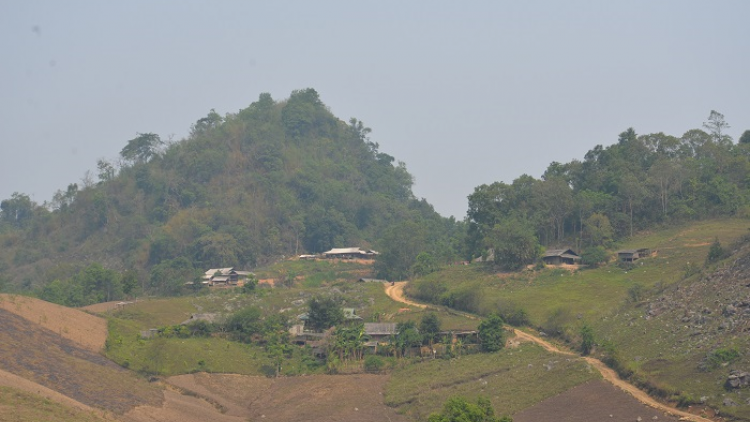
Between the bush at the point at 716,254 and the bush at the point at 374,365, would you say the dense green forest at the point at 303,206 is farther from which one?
the bush at the point at 374,365

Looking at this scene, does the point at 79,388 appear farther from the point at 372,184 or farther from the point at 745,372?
the point at 372,184

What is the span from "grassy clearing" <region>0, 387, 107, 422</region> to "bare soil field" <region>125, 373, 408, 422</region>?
156 inches

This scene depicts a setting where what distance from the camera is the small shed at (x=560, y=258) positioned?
7175cm

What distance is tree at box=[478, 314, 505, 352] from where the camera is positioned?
53812 mm

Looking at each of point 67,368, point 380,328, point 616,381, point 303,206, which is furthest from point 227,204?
point 616,381

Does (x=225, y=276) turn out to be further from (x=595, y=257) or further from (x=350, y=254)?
(x=595, y=257)

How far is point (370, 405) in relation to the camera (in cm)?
4784

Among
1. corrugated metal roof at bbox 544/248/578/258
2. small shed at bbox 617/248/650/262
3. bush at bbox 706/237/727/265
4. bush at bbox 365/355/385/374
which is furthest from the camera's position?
corrugated metal roof at bbox 544/248/578/258

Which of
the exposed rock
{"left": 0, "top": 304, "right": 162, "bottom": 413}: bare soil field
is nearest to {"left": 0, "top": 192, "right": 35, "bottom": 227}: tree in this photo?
{"left": 0, "top": 304, "right": 162, "bottom": 413}: bare soil field

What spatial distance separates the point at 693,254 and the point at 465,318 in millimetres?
17796

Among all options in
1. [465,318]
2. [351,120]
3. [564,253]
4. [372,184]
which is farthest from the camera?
[351,120]

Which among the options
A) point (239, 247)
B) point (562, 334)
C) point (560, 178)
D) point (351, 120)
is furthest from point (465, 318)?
point (351, 120)

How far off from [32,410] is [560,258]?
4646cm

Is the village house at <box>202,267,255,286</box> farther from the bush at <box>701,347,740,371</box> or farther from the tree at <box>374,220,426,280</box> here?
the bush at <box>701,347,740,371</box>
